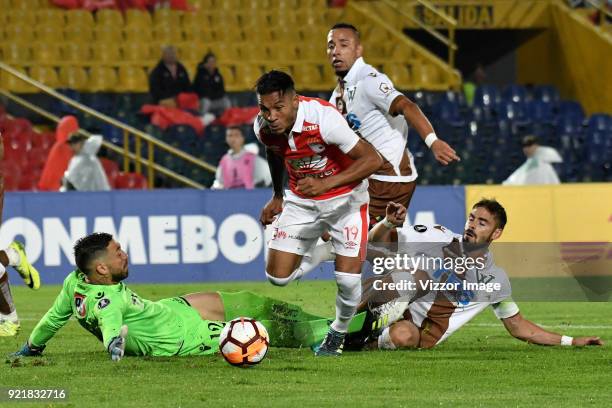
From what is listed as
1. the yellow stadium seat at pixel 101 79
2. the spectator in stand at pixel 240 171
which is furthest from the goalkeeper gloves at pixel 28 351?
the yellow stadium seat at pixel 101 79

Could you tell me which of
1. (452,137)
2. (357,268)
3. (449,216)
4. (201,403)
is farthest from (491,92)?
(201,403)

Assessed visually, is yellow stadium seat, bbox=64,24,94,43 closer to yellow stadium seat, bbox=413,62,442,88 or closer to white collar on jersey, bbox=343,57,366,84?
yellow stadium seat, bbox=413,62,442,88

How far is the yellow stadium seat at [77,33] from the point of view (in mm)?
22938

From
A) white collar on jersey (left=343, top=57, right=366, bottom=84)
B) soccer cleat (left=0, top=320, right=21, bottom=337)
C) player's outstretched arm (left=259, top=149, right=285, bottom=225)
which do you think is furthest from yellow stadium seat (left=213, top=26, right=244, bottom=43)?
player's outstretched arm (left=259, top=149, right=285, bottom=225)

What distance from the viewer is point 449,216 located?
663 inches

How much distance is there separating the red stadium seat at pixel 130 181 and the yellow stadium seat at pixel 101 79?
9.90 feet

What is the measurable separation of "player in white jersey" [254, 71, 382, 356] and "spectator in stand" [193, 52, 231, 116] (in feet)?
38.7

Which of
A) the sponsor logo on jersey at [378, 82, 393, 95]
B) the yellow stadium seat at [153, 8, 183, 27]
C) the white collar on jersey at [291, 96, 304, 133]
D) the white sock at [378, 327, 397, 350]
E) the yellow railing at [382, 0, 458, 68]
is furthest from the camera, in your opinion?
the yellow railing at [382, 0, 458, 68]

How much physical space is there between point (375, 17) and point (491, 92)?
268cm

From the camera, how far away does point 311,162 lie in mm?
8984

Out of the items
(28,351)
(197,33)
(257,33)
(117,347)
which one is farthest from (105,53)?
(117,347)

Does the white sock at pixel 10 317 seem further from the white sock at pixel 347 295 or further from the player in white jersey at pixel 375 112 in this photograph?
the white sock at pixel 347 295

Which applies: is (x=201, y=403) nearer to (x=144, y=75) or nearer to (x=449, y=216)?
(x=449, y=216)

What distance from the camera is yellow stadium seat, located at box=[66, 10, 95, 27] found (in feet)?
75.5
